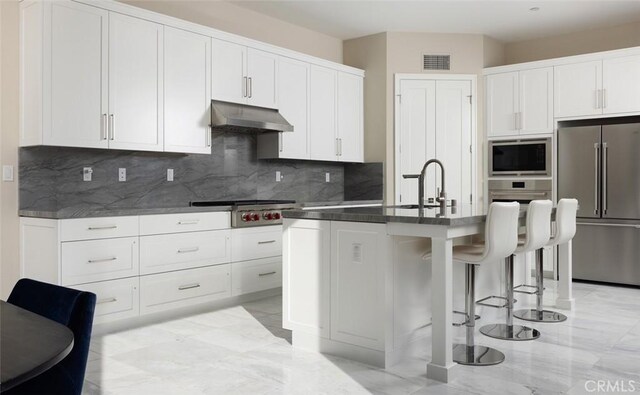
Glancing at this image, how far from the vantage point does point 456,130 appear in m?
6.33

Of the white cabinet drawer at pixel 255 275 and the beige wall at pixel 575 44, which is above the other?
the beige wall at pixel 575 44

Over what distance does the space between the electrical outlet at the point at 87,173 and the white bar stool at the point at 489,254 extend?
113 inches

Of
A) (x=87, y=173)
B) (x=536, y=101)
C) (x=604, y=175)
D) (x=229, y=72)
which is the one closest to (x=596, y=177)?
(x=604, y=175)

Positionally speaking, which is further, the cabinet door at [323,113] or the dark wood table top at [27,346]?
the cabinet door at [323,113]

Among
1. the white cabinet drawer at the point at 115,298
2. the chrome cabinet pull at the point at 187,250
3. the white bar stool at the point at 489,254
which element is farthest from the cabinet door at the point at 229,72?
the white bar stool at the point at 489,254

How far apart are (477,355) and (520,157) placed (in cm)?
347

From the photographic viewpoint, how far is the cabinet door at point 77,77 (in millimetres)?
3719

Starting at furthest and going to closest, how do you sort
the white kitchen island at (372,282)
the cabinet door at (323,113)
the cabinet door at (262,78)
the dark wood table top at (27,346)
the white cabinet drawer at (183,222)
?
the cabinet door at (323,113)
the cabinet door at (262,78)
the white cabinet drawer at (183,222)
the white kitchen island at (372,282)
the dark wood table top at (27,346)

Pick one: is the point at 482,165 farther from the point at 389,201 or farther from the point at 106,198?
the point at 106,198

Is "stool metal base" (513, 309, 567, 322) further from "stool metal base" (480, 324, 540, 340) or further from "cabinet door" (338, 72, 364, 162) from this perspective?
"cabinet door" (338, 72, 364, 162)

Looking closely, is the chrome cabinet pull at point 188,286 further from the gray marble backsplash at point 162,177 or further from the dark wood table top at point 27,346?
the dark wood table top at point 27,346

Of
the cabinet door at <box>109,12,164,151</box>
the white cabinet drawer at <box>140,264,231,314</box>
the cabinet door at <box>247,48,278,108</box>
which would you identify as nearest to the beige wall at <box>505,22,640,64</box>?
the cabinet door at <box>247,48,278,108</box>

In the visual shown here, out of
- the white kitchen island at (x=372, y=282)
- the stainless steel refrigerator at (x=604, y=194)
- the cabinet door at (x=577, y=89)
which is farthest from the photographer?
the cabinet door at (x=577, y=89)

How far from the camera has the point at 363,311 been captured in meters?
3.07
